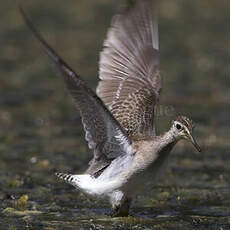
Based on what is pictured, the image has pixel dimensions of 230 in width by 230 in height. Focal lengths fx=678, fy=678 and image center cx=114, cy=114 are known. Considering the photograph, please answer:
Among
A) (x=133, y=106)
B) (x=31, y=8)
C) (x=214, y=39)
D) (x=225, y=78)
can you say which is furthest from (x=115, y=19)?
(x=31, y=8)

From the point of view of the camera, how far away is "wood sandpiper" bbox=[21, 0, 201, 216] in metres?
7.32

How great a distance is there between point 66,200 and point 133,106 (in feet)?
4.97

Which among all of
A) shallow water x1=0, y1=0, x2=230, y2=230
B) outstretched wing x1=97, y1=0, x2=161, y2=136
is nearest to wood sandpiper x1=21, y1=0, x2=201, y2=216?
outstretched wing x1=97, y1=0, x2=161, y2=136

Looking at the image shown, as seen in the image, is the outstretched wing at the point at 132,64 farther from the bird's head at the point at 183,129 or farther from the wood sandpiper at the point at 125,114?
the bird's head at the point at 183,129

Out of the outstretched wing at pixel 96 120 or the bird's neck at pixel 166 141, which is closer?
the outstretched wing at pixel 96 120

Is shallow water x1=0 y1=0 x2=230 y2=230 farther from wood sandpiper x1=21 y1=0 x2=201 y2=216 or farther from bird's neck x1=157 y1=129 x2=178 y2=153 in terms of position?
bird's neck x1=157 y1=129 x2=178 y2=153

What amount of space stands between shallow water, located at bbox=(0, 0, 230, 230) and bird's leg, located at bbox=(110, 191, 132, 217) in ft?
0.34

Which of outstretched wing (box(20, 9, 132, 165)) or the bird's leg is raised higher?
outstretched wing (box(20, 9, 132, 165))

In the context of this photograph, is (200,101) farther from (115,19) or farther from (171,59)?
(115,19)

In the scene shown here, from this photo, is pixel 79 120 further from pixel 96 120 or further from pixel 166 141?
pixel 96 120

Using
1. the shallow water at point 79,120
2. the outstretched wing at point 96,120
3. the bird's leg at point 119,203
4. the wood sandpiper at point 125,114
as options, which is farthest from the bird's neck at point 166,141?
the bird's leg at point 119,203

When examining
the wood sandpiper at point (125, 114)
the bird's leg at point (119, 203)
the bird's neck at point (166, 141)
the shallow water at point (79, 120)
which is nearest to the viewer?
the wood sandpiper at point (125, 114)

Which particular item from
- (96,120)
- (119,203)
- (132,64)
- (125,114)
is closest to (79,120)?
(132,64)

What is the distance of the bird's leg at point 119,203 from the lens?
25.7ft
